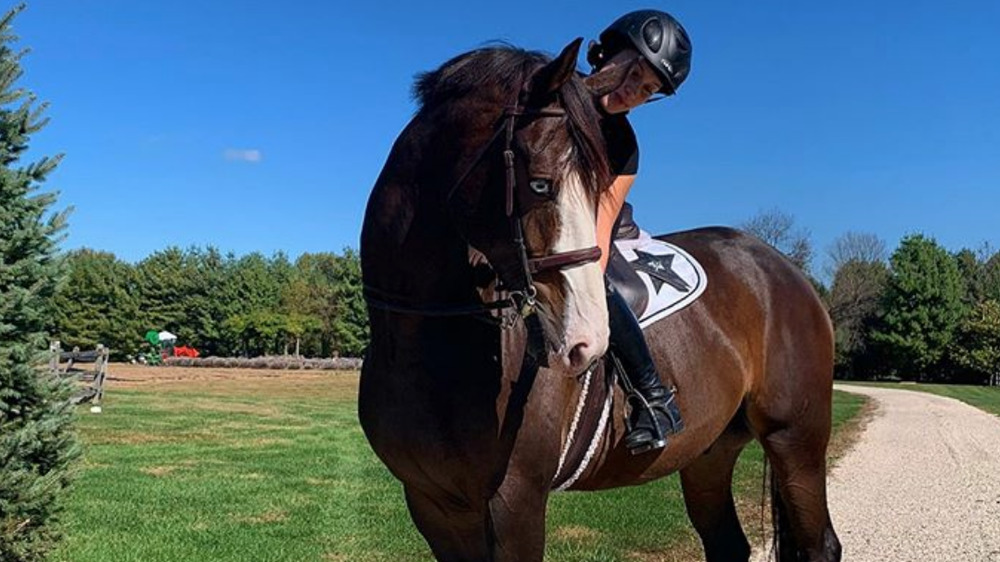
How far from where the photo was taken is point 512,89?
254 cm

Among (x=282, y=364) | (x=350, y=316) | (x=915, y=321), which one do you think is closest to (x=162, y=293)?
(x=350, y=316)

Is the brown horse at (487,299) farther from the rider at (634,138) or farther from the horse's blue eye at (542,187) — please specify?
the rider at (634,138)

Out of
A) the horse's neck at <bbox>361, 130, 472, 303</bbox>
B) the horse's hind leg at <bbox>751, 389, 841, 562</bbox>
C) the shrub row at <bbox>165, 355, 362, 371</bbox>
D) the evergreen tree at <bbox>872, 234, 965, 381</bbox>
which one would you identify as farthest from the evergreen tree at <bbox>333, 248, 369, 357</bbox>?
the horse's neck at <bbox>361, 130, 472, 303</bbox>

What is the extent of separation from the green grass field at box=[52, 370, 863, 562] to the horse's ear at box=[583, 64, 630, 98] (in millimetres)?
4413

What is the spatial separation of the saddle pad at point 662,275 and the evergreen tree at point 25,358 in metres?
3.57

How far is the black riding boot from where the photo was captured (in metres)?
3.18

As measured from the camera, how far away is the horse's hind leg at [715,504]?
483 cm

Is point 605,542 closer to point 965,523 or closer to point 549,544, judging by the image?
point 549,544

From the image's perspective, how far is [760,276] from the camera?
178 inches

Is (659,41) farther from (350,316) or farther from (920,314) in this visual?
(350,316)

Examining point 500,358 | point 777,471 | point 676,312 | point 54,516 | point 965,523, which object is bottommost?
point 965,523

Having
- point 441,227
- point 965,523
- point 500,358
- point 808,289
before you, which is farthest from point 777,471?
point 965,523

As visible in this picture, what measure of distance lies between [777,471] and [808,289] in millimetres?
1068

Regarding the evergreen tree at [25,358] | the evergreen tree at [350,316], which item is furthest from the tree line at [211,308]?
the evergreen tree at [25,358]
